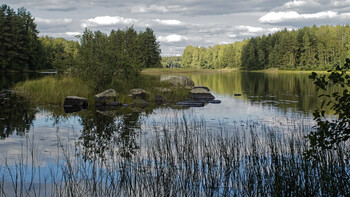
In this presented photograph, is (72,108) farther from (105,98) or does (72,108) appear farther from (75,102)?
(105,98)

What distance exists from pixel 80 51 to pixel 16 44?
55850 millimetres

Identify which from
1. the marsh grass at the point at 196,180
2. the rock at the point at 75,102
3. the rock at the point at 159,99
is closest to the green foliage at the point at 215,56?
the rock at the point at 159,99

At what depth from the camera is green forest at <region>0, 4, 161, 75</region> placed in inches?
876

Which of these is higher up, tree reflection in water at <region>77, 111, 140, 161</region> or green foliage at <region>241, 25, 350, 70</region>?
green foliage at <region>241, 25, 350, 70</region>

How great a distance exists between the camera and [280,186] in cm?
528

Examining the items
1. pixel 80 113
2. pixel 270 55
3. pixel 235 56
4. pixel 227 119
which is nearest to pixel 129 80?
pixel 80 113

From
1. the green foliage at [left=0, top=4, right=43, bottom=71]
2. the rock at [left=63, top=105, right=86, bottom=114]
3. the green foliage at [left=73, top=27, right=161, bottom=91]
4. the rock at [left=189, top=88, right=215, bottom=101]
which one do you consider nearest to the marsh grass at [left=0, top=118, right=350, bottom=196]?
the rock at [left=63, top=105, right=86, bottom=114]

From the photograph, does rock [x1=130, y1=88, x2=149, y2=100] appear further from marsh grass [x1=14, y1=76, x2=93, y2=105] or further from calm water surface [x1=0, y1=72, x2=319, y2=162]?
calm water surface [x1=0, y1=72, x2=319, y2=162]

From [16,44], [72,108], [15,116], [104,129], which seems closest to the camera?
[104,129]

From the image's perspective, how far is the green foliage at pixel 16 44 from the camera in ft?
218

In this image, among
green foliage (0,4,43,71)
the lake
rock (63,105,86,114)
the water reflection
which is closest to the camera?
the lake

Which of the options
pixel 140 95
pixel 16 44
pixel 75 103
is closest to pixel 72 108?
pixel 75 103

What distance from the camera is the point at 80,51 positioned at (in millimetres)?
22375

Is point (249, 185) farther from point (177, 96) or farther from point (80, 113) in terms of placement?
point (177, 96)
